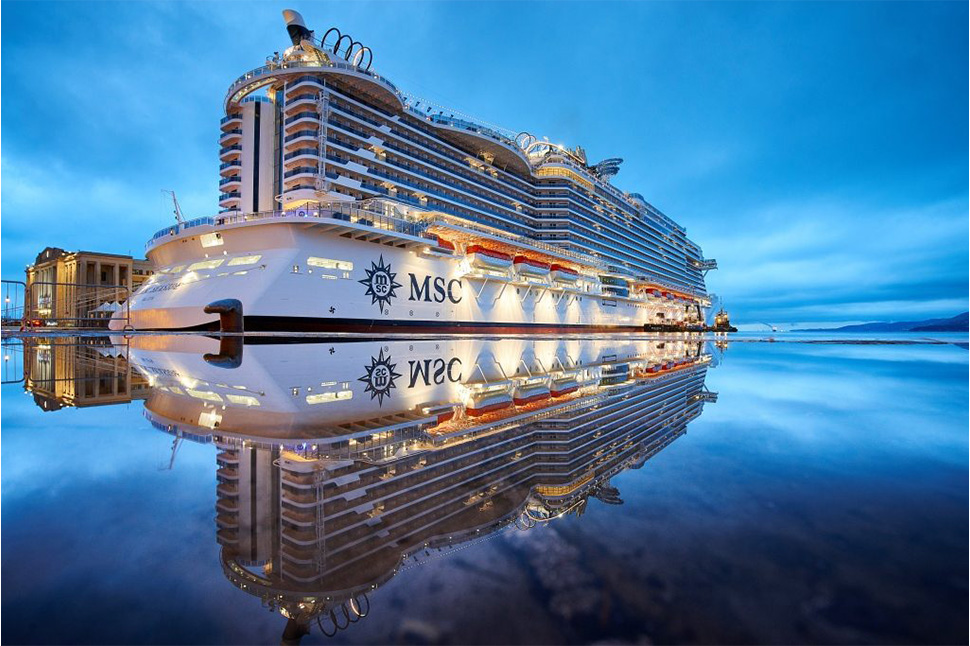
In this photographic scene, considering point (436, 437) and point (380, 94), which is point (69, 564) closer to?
point (436, 437)

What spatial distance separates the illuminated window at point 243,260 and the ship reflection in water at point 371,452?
504 inches

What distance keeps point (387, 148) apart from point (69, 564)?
30711 mm

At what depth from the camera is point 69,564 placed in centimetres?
167

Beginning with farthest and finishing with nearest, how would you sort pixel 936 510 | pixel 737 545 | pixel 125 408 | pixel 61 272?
pixel 61 272 → pixel 125 408 → pixel 936 510 → pixel 737 545

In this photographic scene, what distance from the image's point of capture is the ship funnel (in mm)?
27688

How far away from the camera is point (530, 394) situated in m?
6.36

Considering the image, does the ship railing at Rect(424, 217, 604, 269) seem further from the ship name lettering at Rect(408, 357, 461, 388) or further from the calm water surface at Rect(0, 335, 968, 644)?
the calm water surface at Rect(0, 335, 968, 644)

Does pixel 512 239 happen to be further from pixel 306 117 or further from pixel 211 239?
pixel 211 239

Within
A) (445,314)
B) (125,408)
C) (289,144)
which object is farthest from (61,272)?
→ (125,408)

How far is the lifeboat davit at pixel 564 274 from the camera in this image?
117 feet

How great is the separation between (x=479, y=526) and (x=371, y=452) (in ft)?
4.79

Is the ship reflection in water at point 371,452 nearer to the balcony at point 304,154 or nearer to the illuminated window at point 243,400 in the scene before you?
the illuminated window at point 243,400

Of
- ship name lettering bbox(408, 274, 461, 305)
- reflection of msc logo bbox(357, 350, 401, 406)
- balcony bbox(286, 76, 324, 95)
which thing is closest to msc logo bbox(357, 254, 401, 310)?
ship name lettering bbox(408, 274, 461, 305)

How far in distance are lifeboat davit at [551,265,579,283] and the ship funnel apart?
73.9ft
